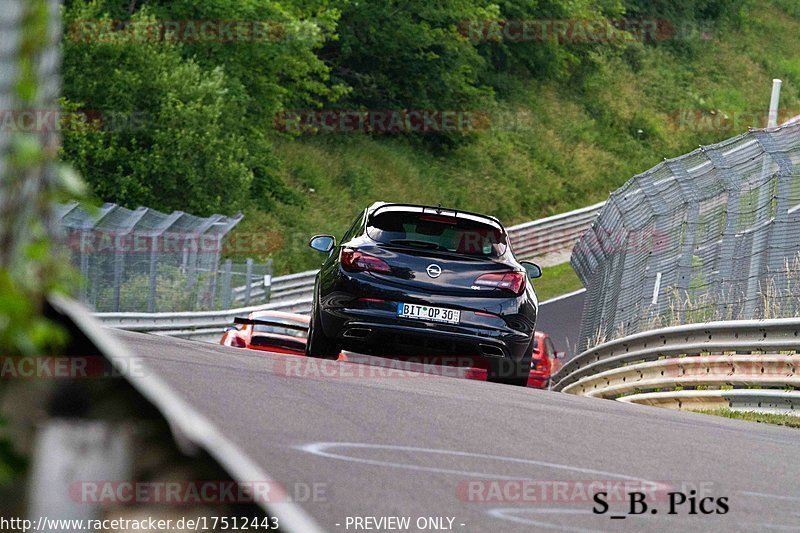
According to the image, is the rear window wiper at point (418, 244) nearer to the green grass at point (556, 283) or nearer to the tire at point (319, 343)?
the tire at point (319, 343)

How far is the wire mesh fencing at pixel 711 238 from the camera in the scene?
1588 centimetres

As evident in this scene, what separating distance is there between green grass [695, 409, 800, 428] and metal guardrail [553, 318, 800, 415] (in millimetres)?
70

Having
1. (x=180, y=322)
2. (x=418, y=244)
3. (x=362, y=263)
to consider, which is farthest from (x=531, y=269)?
(x=180, y=322)

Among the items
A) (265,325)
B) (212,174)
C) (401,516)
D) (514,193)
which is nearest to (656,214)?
(265,325)

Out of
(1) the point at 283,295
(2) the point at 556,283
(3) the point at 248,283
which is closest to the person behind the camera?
(3) the point at 248,283

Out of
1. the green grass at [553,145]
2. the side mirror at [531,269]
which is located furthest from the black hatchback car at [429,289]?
the green grass at [553,145]

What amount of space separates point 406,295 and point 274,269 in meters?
30.7

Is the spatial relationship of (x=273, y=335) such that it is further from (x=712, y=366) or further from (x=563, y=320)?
(x=563, y=320)

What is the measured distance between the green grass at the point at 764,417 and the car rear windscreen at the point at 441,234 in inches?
105

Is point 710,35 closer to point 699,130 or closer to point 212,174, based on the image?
point 699,130

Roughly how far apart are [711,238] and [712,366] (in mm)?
4625

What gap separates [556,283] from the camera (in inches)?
1804

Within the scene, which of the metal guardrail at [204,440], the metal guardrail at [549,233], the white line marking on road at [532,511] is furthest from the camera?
the metal guardrail at [549,233]

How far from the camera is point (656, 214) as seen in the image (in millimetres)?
20906
